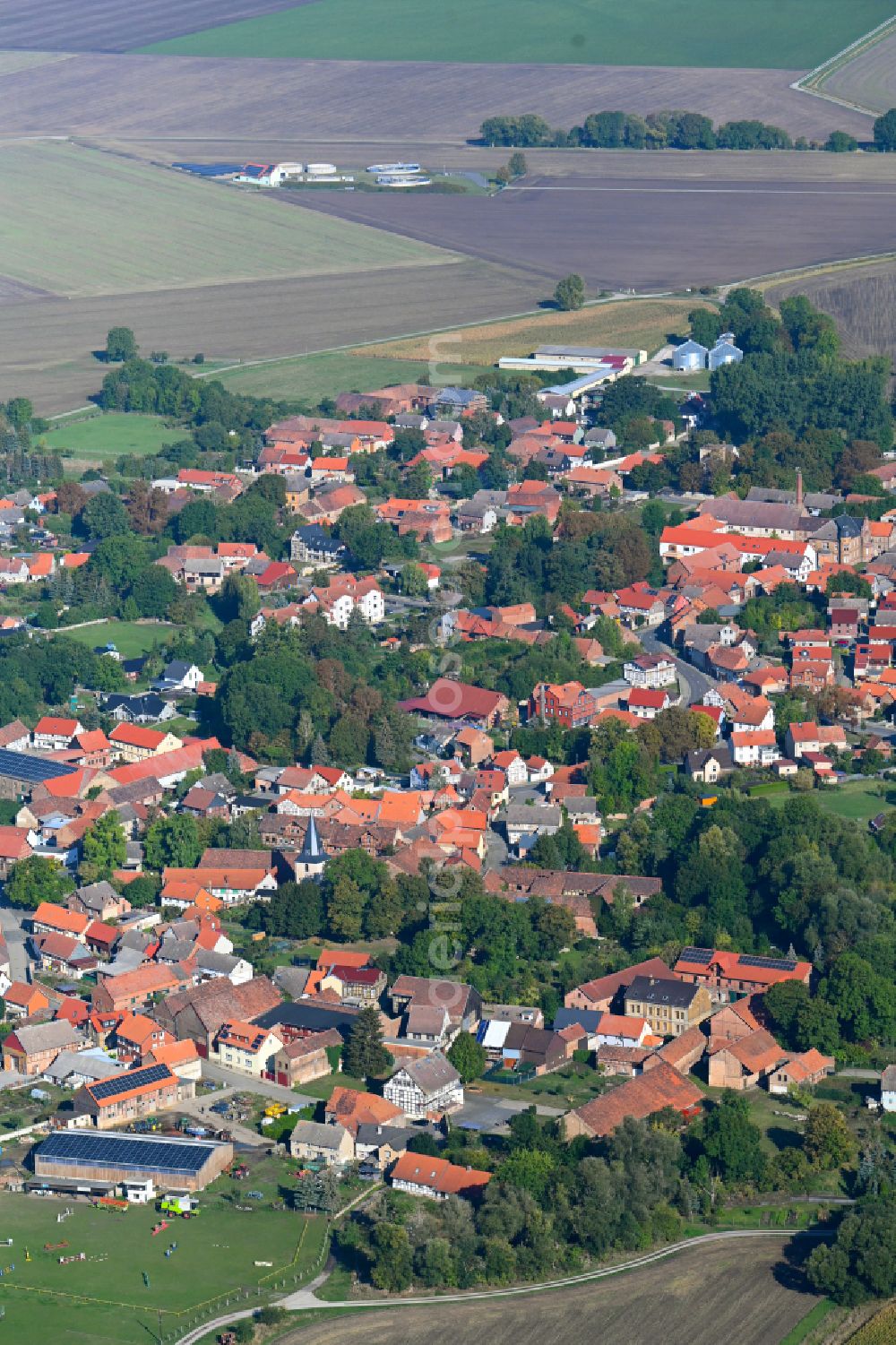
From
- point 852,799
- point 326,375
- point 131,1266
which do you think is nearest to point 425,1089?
point 131,1266

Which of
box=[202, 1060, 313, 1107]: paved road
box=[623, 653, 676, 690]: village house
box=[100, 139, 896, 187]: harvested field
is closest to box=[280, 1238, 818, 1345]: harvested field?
box=[202, 1060, 313, 1107]: paved road

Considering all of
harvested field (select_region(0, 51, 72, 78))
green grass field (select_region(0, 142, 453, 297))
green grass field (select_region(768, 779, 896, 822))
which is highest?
harvested field (select_region(0, 51, 72, 78))

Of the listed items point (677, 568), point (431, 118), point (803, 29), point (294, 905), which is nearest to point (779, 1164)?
point (294, 905)

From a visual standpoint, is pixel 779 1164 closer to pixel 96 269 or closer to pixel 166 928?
pixel 166 928

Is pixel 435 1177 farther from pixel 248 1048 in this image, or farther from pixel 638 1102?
pixel 248 1048

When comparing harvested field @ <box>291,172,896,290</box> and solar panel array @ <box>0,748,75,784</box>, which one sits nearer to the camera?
solar panel array @ <box>0,748,75,784</box>

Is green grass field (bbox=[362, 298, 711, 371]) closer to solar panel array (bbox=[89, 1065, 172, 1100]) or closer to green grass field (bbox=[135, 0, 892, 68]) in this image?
green grass field (bbox=[135, 0, 892, 68])

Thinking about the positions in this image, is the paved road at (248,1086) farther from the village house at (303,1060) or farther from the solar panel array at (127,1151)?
the solar panel array at (127,1151)

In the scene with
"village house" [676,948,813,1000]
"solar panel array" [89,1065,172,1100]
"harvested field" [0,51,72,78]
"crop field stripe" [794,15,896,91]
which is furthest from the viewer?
"harvested field" [0,51,72,78]
